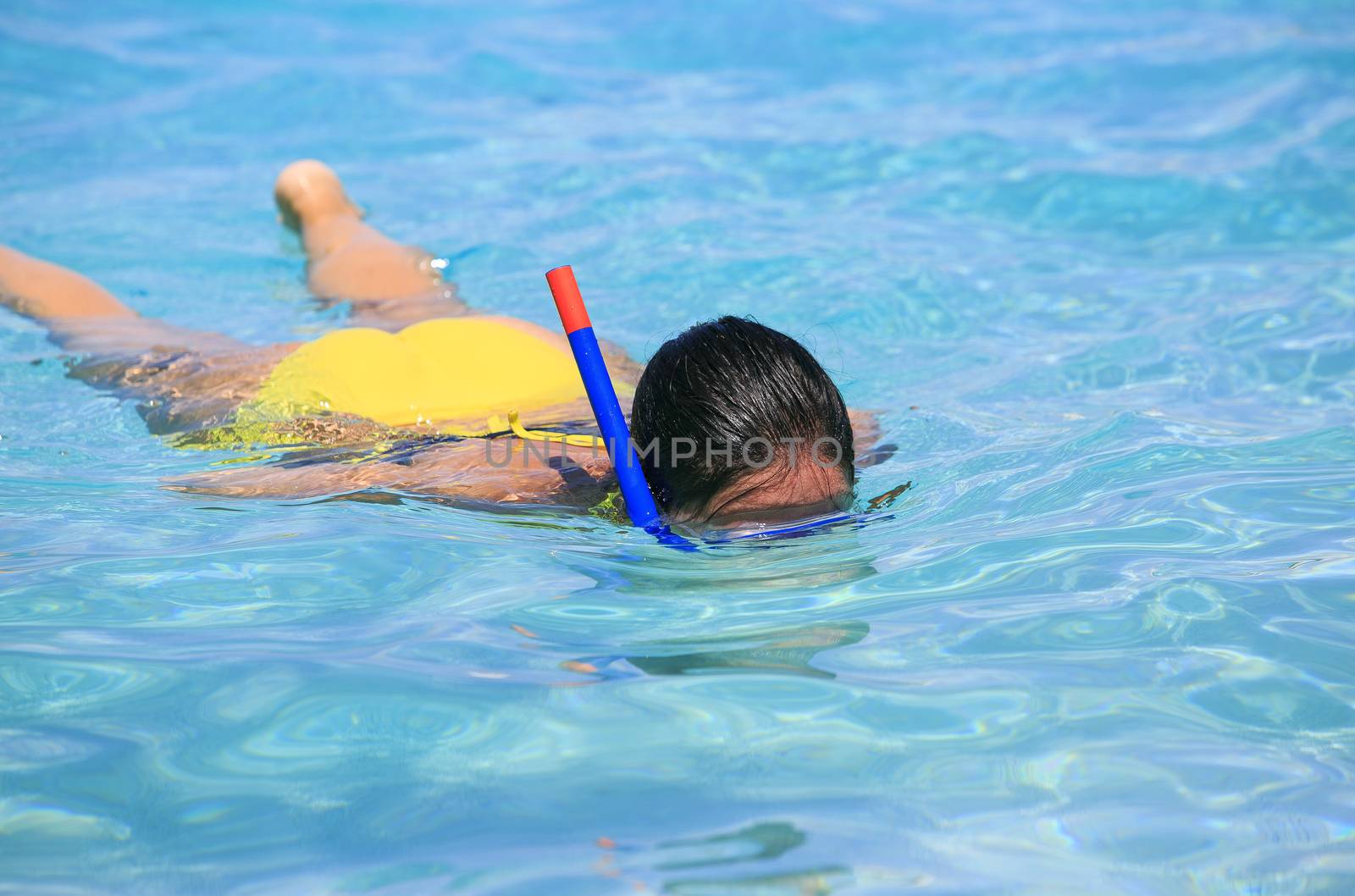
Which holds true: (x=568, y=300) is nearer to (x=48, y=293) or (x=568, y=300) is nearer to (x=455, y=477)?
(x=455, y=477)

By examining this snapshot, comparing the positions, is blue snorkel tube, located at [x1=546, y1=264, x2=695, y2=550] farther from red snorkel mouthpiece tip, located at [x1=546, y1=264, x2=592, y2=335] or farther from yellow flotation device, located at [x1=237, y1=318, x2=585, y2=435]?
yellow flotation device, located at [x1=237, y1=318, x2=585, y2=435]

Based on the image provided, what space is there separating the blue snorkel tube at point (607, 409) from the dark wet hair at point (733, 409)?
0.07 meters

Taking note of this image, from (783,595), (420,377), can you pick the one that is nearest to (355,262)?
(420,377)

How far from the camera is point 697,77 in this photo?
904 cm

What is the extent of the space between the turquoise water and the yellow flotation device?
0.43m

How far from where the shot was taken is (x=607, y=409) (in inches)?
107

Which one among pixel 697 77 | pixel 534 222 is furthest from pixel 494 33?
pixel 534 222

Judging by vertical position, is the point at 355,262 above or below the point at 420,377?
above

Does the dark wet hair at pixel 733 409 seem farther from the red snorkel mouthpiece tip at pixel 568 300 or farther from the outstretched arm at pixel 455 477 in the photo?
the outstretched arm at pixel 455 477

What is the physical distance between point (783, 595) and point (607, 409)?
2.04 ft

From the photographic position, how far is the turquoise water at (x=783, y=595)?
1628mm

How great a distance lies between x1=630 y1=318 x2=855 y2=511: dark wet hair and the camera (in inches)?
102

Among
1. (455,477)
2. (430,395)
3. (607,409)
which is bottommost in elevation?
(455,477)

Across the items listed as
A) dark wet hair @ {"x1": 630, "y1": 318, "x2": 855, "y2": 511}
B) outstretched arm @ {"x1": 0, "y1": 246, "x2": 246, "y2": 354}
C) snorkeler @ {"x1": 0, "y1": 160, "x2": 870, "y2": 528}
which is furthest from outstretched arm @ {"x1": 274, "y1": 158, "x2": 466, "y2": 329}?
dark wet hair @ {"x1": 630, "y1": 318, "x2": 855, "y2": 511}
